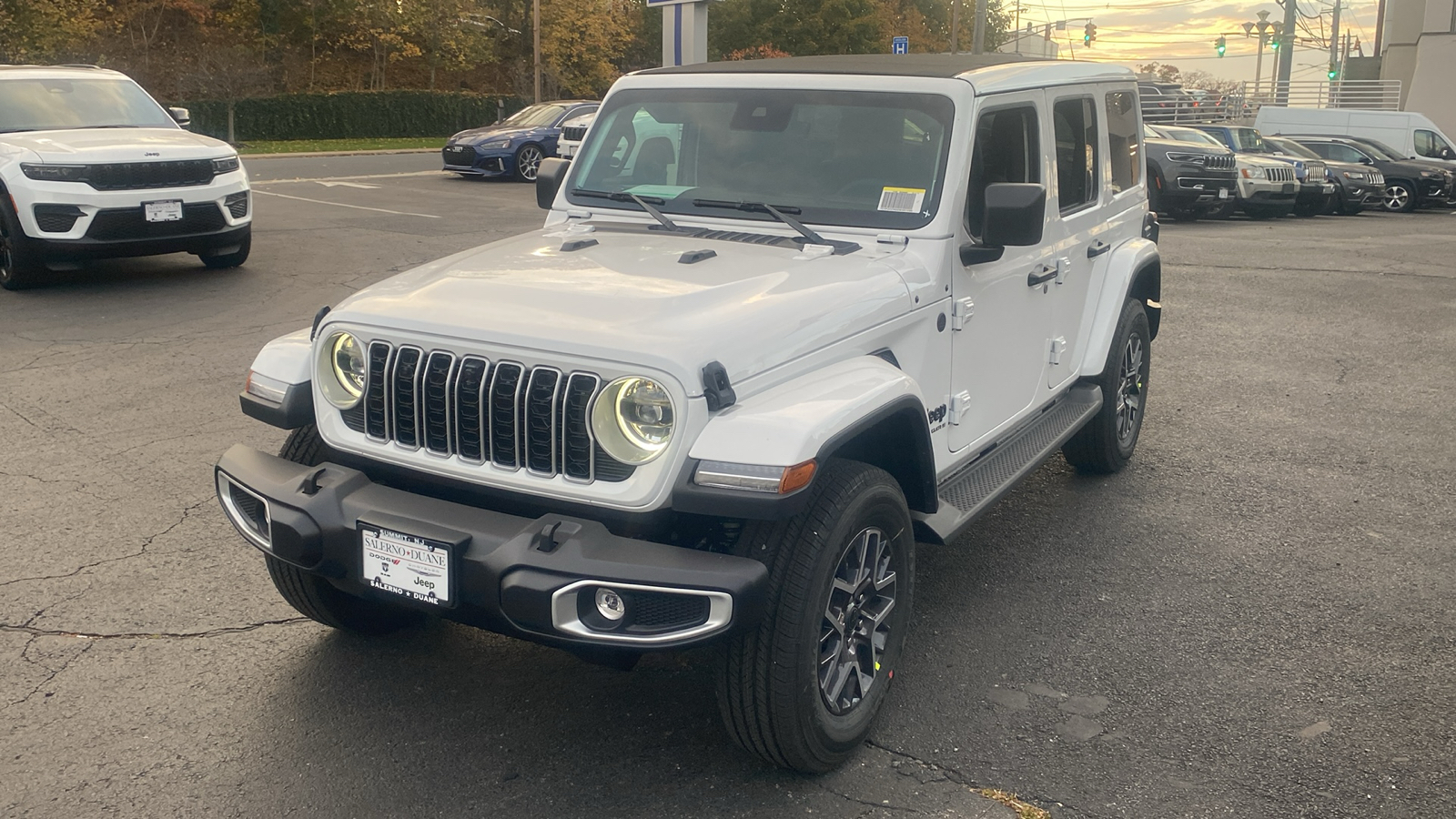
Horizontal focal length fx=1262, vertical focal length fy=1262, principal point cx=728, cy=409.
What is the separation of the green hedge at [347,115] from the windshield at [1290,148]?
28330 mm

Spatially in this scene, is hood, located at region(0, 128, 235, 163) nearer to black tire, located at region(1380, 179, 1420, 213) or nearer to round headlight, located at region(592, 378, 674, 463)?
round headlight, located at region(592, 378, 674, 463)

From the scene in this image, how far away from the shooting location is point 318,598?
3.96 m

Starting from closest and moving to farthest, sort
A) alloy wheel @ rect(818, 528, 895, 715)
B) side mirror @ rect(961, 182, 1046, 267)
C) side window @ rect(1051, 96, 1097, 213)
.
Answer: alloy wheel @ rect(818, 528, 895, 715) → side mirror @ rect(961, 182, 1046, 267) → side window @ rect(1051, 96, 1097, 213)

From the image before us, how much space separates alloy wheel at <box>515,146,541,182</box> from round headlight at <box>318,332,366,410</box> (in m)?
18.9

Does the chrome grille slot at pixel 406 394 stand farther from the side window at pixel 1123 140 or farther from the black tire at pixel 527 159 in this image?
the black tire at pixel 527 159

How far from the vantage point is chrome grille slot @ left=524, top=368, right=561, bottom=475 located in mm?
3123

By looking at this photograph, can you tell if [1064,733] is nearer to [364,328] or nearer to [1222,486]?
[364,328]

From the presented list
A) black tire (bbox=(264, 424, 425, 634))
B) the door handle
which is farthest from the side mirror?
black tire (bbox=(264, 424, 425, 634))

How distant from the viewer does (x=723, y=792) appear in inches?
132

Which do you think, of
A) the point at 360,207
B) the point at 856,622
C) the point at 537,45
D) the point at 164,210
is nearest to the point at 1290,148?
the point at 360,207

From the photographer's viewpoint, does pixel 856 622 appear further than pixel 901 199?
No

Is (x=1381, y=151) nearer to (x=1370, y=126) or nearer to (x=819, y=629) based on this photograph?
(x=1370, y=126)

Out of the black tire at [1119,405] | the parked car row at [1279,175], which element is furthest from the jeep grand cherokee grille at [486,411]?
the parked car row at [1279,175]

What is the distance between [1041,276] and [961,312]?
0.85 m
